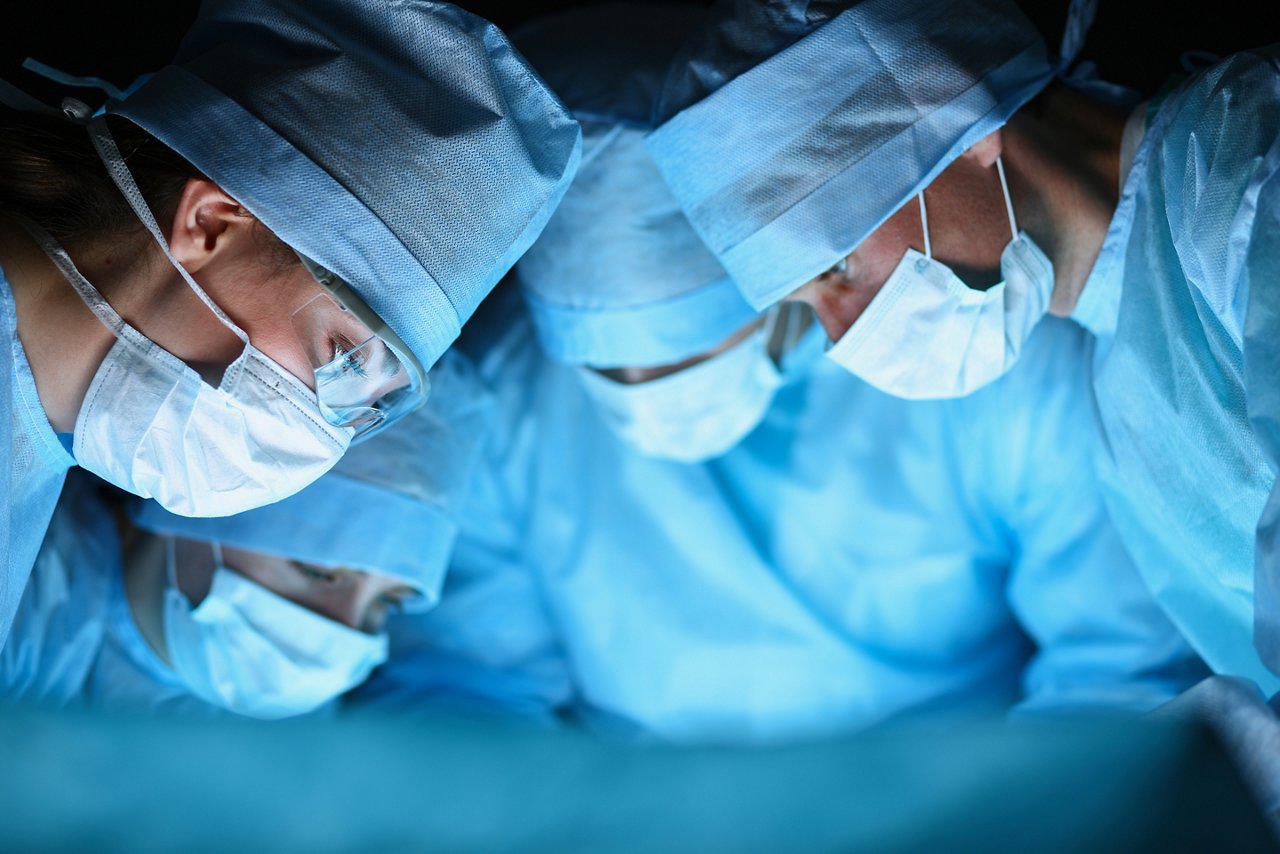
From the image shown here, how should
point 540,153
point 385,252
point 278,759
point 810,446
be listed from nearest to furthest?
1. point 278,759
2. point 385,252
3. point 540,153
4. point 810,446

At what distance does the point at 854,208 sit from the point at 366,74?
0.61 meters

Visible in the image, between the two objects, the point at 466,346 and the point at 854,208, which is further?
the point at 466,346

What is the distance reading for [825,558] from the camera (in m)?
2.03

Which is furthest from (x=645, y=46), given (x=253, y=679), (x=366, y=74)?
(x=253, y=679)

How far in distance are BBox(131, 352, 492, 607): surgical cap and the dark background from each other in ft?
2.14

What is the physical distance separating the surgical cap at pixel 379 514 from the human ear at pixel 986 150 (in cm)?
93

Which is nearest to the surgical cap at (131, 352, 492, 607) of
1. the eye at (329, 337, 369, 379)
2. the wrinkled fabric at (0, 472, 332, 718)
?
the wrinkled fabric at (0, 472, 332, 718)

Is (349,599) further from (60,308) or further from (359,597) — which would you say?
(60,308)

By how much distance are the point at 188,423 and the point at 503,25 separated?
1.28m

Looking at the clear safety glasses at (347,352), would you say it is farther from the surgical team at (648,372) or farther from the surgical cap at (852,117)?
the surgical cap at (852,117)

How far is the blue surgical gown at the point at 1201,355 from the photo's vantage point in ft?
3.66

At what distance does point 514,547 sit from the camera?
2.22m

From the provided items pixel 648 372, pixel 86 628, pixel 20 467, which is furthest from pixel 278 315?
pixel 86 628

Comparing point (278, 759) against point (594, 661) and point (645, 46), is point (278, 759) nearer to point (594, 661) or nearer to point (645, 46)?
point (645, 46)
